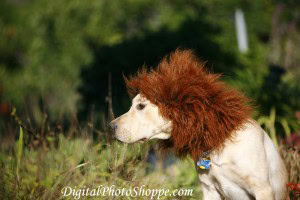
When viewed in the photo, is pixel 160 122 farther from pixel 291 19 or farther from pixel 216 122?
pixel 291 19

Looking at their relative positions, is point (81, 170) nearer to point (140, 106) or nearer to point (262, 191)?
point (140, 106)

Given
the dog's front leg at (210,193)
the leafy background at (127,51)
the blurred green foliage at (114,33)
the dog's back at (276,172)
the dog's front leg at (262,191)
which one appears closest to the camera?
the dog's front leg at (262,191)

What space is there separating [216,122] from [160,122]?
0.41 m

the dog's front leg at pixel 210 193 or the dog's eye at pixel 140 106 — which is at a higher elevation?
the dog's eye at pixel 140 106

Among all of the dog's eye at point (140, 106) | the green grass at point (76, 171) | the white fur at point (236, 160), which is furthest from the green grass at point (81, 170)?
the dog's eye at point (140, 106)

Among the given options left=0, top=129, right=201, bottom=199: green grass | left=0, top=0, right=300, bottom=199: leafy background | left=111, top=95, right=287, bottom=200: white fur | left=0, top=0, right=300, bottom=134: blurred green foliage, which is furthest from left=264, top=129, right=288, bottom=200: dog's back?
left=0, top=0, right=300, bottom=134: blurred green foliage

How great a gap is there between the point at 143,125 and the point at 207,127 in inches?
18.8

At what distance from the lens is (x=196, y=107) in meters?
2.93

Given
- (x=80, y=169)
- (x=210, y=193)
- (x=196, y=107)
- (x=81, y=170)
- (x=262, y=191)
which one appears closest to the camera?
(x=262, y=191)

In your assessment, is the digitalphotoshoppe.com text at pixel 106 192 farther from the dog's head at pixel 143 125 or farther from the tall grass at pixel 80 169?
the dog's head at pixel 143 125

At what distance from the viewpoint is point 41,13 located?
10.3 metres

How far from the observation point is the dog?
113 inches

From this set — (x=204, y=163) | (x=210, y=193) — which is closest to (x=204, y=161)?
(x=204, y=163)

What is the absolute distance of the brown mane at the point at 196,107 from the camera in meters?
2.93
